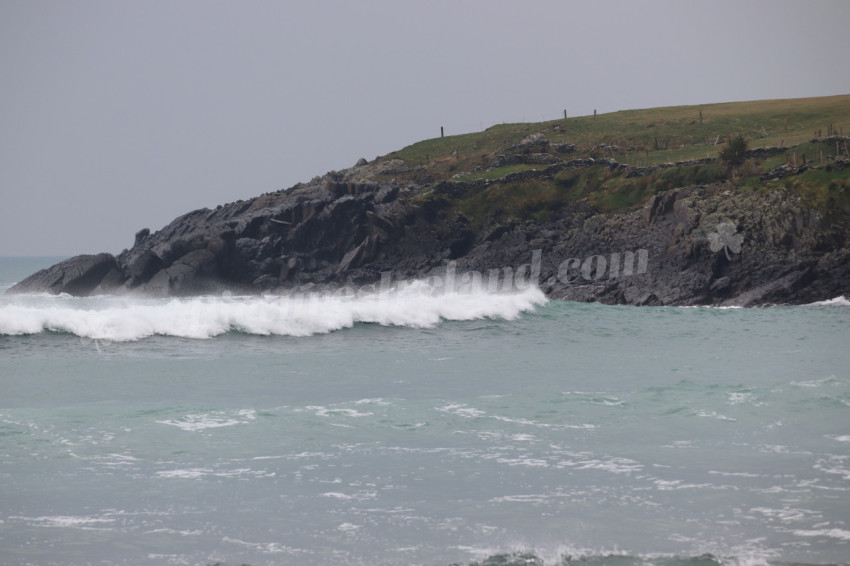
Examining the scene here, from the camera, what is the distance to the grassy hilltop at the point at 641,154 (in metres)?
61.8

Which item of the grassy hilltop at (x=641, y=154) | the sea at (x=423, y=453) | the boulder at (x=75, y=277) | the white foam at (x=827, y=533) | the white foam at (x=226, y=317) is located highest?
the grassy hilltop at (x=641, y=154)

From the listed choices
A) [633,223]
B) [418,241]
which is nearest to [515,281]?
[633,223]

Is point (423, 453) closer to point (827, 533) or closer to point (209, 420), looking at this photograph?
point (209, 420)

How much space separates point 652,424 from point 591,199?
58127mm

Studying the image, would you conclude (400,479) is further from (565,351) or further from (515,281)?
(515,281)

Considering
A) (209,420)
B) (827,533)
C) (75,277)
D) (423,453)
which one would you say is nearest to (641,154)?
(75,277)

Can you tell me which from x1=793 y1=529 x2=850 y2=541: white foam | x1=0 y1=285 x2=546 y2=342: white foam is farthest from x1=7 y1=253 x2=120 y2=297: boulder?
x1=793 y1=529 x2=850 y2=541: white foam

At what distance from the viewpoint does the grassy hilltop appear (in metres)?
61.8

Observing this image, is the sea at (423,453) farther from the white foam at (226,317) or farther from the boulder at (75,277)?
the boulder at (75,277)

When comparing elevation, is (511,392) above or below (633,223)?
below

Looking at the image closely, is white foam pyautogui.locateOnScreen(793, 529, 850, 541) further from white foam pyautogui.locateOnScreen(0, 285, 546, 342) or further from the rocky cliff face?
the rocky cliff face

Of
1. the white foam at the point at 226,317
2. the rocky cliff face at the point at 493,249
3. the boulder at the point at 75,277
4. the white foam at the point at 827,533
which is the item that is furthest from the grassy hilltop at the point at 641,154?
the white foam at the point at 827,533

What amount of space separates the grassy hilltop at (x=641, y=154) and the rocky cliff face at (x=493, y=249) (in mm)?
1942

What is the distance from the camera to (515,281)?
60000 millimetres
